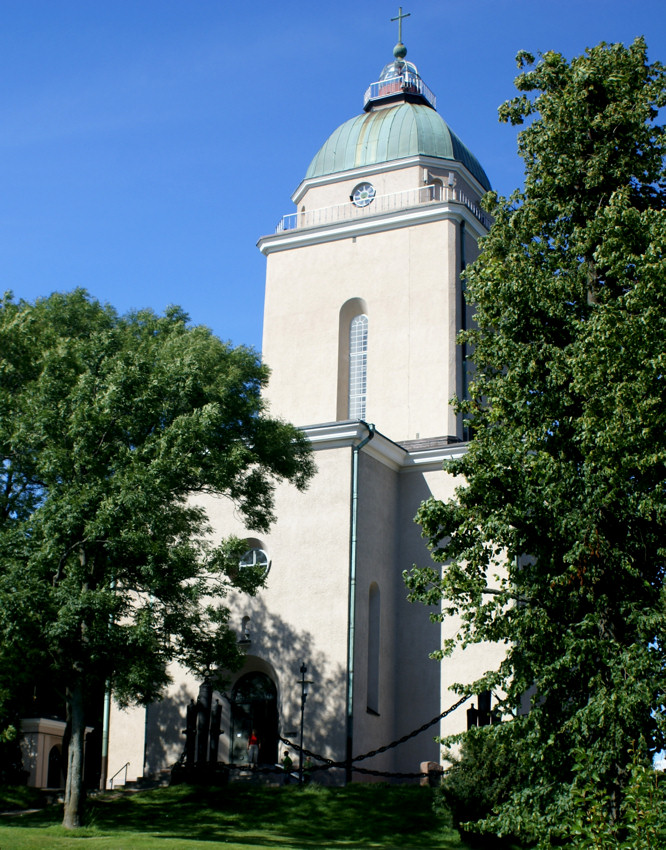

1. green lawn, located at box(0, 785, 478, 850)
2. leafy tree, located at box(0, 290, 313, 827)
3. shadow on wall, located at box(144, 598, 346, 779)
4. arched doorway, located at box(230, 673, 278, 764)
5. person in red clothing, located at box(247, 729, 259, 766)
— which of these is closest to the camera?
green lawn, located at box(0, 785, 478, 850)

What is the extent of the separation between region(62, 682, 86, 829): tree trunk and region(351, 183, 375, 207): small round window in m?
17.5

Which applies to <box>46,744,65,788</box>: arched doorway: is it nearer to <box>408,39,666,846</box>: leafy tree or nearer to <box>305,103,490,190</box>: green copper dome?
<box>305,103,490,190</box>: green copper dome

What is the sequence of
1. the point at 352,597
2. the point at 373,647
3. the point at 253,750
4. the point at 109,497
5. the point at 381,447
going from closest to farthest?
1. the point at 109,497
2. the point at 352,597
3. the point at 253,750
4. the point at 373,647
5. the point at 381,447

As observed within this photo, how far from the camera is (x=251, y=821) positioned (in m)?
18.8

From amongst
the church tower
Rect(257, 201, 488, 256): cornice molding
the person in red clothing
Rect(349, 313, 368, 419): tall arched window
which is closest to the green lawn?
the person in red clothing

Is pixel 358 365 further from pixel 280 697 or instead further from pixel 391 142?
pixel 280 697

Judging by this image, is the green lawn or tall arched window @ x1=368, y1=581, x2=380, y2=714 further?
tall arched window @ x1=368, y1=581, x2=380, y2=714

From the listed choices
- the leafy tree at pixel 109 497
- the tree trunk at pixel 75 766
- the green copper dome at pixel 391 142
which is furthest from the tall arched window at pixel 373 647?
the green copper dome at pixel 391 142

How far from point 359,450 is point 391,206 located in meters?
8.60

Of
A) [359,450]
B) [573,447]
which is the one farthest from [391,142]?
[573,447]

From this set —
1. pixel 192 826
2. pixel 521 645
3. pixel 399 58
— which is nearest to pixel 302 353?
pixel 399 58

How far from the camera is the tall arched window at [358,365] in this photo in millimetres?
29031

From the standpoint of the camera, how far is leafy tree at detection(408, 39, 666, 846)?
12453mm

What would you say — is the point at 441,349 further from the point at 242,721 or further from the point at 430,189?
the point at 242,721
